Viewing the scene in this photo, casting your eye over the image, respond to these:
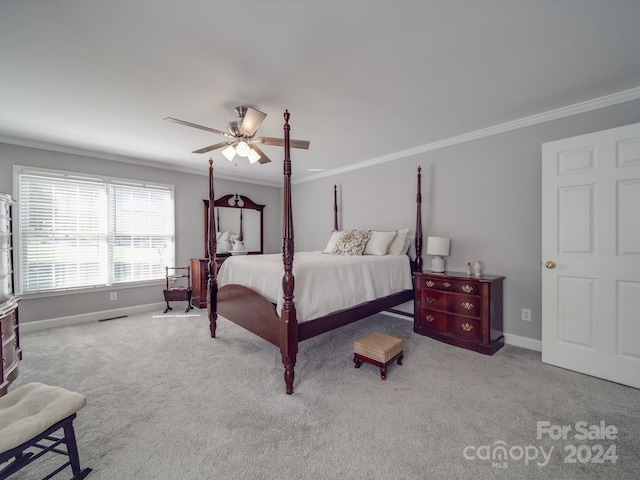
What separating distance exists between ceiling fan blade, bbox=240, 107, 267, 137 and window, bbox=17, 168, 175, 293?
9.42 ft

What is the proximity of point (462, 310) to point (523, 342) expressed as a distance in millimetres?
744

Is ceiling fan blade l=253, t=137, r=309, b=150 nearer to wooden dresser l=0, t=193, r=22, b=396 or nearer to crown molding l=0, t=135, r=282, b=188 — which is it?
wooden dresser l=0, t=193, r=22, b=396

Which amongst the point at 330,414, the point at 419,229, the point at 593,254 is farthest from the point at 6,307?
the point at 593,254

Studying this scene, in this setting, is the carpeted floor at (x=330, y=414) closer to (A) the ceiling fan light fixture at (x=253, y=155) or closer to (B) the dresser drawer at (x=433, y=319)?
(B) the dresser drawer at (x=433, y=319)

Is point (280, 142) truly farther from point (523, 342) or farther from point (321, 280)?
point (523, 342)

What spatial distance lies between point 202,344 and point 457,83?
11.9 feet

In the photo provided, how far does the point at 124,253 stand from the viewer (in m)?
4.22

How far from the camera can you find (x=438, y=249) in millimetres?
3316

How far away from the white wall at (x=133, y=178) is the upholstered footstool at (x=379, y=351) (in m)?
3.74

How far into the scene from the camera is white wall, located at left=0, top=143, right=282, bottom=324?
3.46 metres

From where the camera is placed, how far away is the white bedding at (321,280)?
2.32 metres

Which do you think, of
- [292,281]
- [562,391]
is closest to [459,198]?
[562,391]

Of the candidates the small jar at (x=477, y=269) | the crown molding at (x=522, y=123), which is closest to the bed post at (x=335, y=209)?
the crown molding at (x=522, y=123)

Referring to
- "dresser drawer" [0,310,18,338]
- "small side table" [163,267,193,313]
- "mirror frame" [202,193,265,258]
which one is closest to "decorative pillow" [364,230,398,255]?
"mirror frame" [202,193,265,258]
